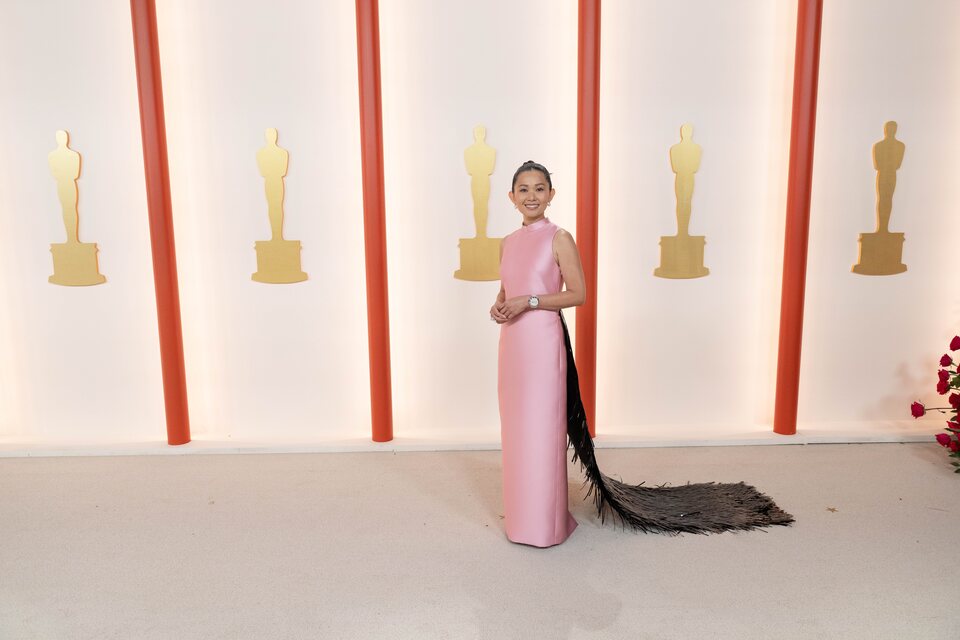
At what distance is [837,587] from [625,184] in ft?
7.65

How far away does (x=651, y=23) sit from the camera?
373cm

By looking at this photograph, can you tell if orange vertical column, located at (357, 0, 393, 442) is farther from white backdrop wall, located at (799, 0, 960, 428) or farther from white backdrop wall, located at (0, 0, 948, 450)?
white backdrop wall, located at (799, 0, 960, 428)

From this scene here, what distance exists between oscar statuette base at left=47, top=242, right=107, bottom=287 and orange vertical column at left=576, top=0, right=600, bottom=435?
9.09 ft

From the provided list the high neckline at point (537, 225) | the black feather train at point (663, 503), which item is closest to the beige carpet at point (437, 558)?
the black feather train at point (663, 503)

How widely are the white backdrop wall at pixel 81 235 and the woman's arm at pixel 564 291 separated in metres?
2.46

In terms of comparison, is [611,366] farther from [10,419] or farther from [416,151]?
[10,419]

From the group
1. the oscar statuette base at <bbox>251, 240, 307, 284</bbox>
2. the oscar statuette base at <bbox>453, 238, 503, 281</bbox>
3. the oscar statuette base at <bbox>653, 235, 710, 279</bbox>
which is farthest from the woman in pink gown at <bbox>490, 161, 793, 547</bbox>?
the oscar statuette base at <bbox>251, 240, 307, 284</bbox>

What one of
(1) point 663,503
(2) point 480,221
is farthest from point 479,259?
(1) point 663,503

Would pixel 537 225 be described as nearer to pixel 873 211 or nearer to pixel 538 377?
pixel 538 377

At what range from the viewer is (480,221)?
12.5 ft

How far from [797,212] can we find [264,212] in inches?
118

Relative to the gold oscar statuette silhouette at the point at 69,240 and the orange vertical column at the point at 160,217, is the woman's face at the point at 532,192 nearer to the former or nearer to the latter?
the orange vertical column at the point at 160,217

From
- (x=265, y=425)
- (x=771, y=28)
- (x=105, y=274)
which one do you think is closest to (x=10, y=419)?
(x=105, y=274)

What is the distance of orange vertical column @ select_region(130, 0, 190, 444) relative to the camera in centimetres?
353
